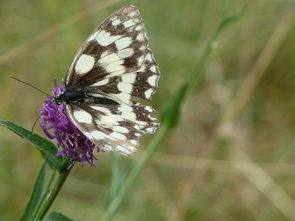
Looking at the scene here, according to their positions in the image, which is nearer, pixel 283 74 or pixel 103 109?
pixel 103 109

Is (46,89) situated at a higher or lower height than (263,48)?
lower

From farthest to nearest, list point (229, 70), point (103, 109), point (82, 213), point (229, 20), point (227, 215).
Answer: point (229, 70) < point (227, 215) < point (82, 213) < point (229, 20) < point (103, 109)

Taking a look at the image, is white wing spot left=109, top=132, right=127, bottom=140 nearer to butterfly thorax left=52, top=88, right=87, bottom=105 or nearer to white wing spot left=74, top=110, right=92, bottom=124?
white wing spot left=74, top=110, right=92, bottom=124

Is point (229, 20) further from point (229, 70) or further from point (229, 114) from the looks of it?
point (229, 70)

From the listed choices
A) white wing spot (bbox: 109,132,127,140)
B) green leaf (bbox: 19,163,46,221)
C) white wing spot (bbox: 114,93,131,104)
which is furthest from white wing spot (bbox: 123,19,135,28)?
green leaf (bbox: 19,163,46,221)

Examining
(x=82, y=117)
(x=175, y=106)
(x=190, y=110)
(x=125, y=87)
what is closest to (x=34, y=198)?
(x=82, y=117)

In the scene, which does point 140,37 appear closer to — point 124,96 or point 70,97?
point 124,96

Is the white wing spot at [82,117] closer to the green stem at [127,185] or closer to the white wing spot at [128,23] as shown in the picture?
the white wing spot at [128,23]

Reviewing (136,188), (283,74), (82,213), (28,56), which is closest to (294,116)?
(283,74)
